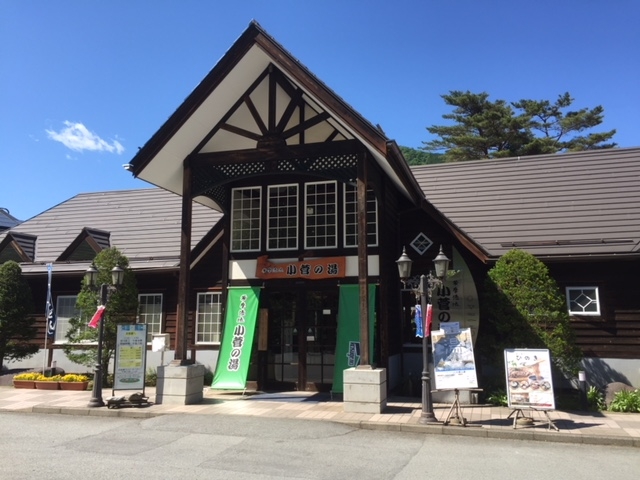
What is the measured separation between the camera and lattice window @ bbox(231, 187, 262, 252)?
1341 cm

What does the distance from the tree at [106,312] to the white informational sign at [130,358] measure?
2.49 m

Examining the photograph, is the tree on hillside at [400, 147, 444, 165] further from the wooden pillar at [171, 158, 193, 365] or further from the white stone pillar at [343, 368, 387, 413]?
the white stone pillar at [343, 368, 387, 413]

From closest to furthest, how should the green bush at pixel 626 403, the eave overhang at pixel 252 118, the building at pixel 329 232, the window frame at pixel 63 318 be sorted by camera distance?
the eave overhang at pixel 252 118, the green bush at pixel 626 403, the building at pixel 329 232, the window frame at pixel 63 318

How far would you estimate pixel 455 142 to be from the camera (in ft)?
119

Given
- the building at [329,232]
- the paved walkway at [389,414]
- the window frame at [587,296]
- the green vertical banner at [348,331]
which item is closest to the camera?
the paved walkway at [389,414]

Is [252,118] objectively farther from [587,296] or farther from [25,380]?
[25,380]

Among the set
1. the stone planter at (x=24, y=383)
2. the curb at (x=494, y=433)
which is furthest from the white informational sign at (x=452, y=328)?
the stone planter at (x=24, y=383)

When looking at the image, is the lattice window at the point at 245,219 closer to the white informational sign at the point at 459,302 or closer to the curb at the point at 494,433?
the white informational sign at the point at 459,302

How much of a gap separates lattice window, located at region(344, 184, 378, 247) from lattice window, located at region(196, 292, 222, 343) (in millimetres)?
4610

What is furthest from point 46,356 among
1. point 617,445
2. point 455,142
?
point 455,142

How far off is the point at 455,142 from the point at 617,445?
3083 centimetres

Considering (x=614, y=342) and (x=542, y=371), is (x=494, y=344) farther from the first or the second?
(x=614, y=342)

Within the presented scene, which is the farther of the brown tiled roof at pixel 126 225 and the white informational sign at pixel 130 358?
the brown tiled roof at pixel 126 225

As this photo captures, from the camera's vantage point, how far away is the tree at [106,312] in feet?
44.3
